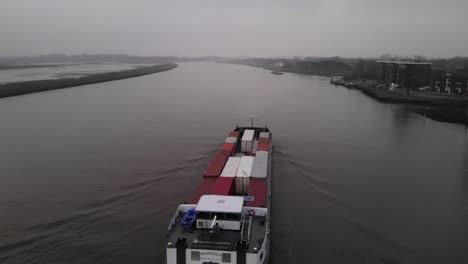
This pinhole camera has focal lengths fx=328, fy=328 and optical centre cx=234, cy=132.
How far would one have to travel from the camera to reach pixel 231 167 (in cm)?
1047

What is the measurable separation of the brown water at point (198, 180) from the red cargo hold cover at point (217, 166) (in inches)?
49.1

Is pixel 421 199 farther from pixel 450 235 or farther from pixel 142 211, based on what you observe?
pixel 142 211

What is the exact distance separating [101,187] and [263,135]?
7445 mm

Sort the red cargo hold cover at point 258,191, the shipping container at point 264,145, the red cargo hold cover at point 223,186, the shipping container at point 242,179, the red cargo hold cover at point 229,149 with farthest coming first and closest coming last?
1. the shipping container at point 264,145
2. the red cargo hold cover at point 229,149
3. the shipping container at point 242,179
4. the red cargo hold cover at point 223,186
5. the red cargo hold cover at point 258,191

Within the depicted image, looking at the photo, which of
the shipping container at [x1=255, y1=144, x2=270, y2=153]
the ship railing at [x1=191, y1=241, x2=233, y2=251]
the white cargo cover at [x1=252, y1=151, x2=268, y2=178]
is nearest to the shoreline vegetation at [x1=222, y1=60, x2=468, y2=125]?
the shipping container at [x1=255, y1=144, x2=270, y2=153]

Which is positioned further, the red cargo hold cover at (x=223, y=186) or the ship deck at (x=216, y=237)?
the red cargo hold cover at (x=223, y=186)

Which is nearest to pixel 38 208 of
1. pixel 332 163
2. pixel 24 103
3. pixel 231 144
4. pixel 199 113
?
pixel 231 144

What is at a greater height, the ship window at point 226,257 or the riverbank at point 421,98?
the riverbank at point 421,98

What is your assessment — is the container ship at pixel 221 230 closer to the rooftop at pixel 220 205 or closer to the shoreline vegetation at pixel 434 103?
the rooftop at pixel 220 205

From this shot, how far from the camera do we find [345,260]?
734 centimetres

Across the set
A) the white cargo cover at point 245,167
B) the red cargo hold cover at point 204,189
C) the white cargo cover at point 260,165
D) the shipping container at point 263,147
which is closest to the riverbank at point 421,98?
the shipping container at point 263,147

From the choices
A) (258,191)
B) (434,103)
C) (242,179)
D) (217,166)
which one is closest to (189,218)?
(258,191)

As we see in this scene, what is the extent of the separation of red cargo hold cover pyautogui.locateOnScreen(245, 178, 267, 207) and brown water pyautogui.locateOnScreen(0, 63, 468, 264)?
954 mm

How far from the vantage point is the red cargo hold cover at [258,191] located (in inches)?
318
